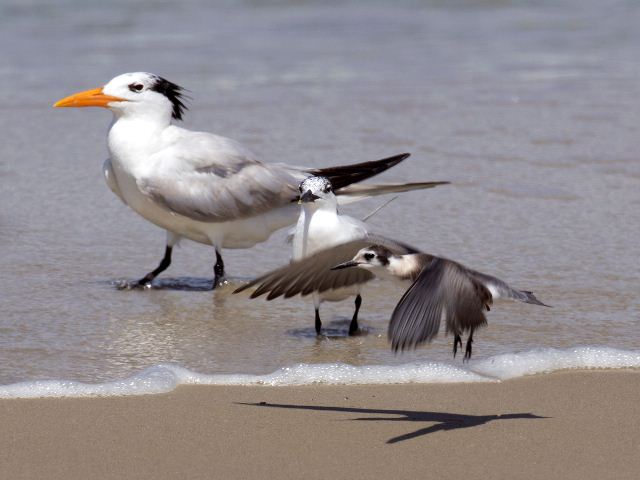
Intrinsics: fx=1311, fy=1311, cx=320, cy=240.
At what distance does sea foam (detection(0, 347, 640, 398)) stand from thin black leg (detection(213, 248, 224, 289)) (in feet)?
4.65

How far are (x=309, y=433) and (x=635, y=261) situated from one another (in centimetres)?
253

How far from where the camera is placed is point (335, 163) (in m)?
7.61

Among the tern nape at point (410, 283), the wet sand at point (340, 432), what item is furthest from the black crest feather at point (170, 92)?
the wet sand at point (340, 432)

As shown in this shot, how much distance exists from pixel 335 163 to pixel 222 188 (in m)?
1.67

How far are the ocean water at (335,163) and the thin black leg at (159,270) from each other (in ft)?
0.24

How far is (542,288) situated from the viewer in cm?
555

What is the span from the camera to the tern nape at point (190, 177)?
5949mm

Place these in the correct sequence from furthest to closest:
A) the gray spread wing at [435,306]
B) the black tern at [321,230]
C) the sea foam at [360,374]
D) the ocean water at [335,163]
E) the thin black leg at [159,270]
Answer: the thin black leg at [159,270]
the black tern at [321,230]
the ocean water at [335,163]
the sea foam at [360,374]
the gray spread wing at [435,306]

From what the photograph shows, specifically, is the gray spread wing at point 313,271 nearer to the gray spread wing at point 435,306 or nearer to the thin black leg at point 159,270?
the gray spread wing at point 435,306

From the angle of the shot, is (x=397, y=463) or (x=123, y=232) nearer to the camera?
(x=397, y=463)

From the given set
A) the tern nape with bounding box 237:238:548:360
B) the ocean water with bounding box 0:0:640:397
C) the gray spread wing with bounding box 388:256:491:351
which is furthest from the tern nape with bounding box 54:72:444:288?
the gray spread wing with bounding box 388:256:491:351

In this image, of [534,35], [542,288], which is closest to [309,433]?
[542,288]

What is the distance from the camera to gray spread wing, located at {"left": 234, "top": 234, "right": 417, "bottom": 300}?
443 cm

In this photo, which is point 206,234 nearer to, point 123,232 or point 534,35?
point 123,232
